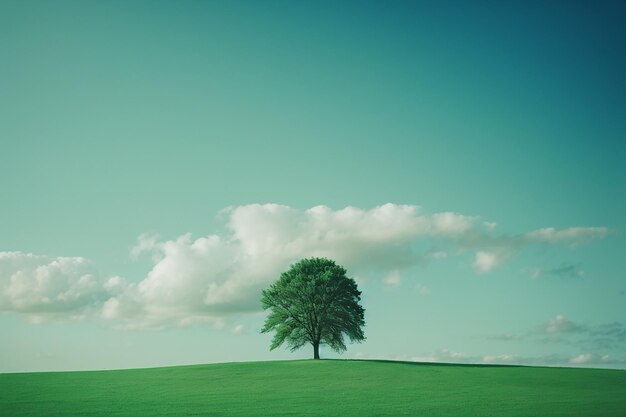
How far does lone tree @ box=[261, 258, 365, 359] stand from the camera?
60.2m

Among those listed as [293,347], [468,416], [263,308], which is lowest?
[468,416]

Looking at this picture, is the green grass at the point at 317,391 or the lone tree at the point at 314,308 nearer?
the green grass at the point at 317,391

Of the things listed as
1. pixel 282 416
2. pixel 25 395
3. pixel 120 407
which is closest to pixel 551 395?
pixel 282 416

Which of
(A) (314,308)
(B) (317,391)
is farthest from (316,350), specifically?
(B) (317,391)

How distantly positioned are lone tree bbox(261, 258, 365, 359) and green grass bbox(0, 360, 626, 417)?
18.9 feet

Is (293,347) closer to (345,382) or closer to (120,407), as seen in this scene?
(345,382)

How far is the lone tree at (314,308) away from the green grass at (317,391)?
18.9 ft

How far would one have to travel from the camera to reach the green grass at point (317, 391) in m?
31.4

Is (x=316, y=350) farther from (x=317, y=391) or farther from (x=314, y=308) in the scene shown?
(x=317, y=391)

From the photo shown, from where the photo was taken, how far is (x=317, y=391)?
3909 centimetres

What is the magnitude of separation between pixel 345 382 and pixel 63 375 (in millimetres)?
27083

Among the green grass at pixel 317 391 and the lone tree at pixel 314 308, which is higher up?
the lone tree at pixel 314 308

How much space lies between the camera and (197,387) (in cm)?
4216

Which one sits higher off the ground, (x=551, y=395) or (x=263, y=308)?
(x=263, y=308)
